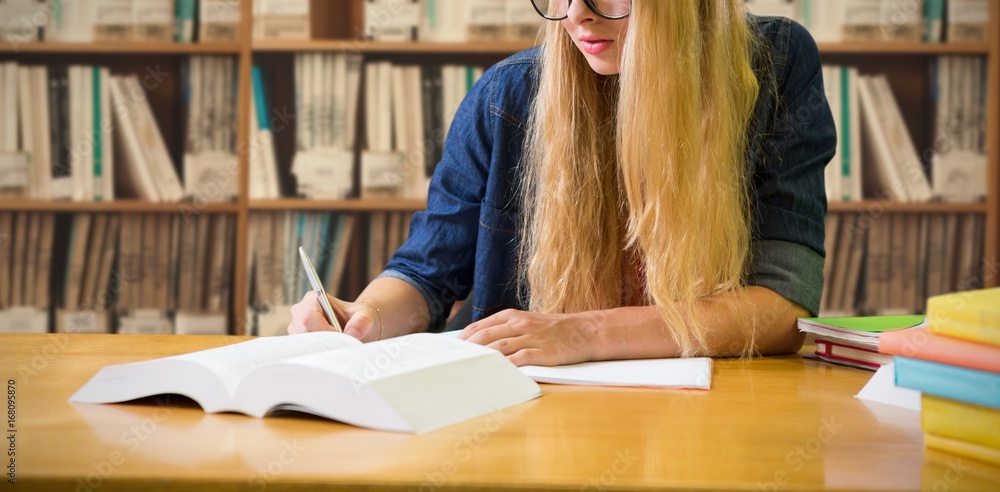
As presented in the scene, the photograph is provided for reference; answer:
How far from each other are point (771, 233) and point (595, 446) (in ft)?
1.91

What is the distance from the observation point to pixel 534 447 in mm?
658

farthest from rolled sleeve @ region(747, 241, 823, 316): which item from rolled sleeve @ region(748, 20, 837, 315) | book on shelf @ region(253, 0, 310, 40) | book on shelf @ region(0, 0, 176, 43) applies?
book on shelf @ region(0, 0, 176, 43)

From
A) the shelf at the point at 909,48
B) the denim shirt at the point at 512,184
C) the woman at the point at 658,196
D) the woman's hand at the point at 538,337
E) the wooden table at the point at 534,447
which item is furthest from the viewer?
the shelf at the point at 909,48

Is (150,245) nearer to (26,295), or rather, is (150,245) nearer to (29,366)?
(26,295)

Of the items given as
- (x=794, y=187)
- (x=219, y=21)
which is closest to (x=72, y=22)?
(x=219, y=21)

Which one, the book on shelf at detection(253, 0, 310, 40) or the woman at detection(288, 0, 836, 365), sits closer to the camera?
the woman at detection(288, 0, 836, 365)

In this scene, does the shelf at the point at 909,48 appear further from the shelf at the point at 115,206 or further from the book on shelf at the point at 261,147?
the shelf at the point at 115,206

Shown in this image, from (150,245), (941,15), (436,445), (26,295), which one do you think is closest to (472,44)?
(150,245)

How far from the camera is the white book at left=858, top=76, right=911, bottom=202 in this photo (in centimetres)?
242

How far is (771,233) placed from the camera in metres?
1.15

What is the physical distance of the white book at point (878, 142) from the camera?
2418 millimetres

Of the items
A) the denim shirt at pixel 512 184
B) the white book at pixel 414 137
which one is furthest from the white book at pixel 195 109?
the denim shirt at pixel 512 184

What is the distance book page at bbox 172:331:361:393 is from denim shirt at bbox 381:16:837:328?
43 cm

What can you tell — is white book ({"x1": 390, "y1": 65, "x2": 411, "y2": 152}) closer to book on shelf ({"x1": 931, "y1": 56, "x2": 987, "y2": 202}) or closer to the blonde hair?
the blonde hair
